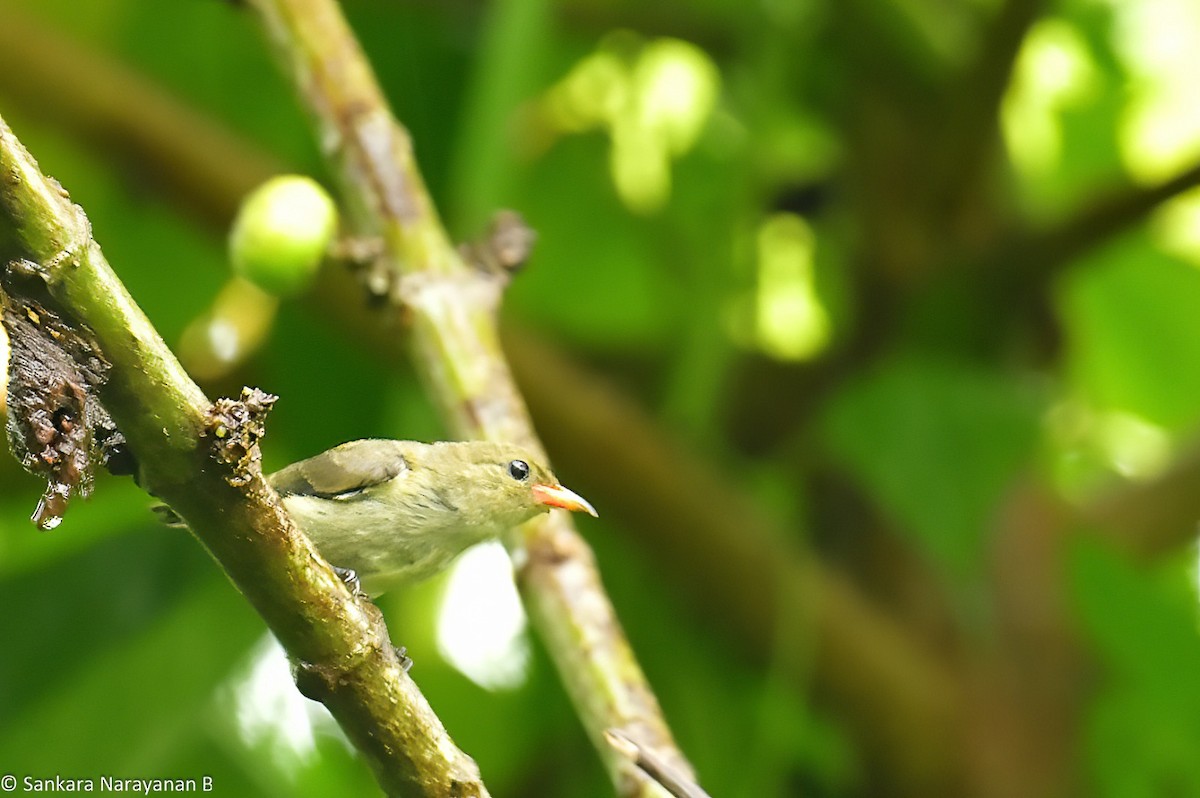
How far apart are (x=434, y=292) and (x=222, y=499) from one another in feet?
2.68

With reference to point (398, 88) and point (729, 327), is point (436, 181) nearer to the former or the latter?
point (398, 88)

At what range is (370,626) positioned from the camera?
0.86 m

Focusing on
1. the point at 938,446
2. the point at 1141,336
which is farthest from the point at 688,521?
the point at 1141,336

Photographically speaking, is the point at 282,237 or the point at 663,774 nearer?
the point at 663,774

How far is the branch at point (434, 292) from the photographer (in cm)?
139

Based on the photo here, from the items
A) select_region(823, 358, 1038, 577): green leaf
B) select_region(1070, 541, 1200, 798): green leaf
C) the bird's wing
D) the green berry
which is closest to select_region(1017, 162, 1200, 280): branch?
select_region(823, 358, 1038, 577): green leaf

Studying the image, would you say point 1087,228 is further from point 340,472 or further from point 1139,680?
point 340,472

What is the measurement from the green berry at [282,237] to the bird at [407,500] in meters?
0.21

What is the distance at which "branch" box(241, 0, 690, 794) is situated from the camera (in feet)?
4.56

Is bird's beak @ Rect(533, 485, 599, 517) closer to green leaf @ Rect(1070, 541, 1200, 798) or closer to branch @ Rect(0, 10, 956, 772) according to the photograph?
branch @ Rect(0, 10, 956, 772)

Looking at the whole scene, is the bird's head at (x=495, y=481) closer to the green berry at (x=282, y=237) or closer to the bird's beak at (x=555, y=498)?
the bird's beak at (x=555, y=498)

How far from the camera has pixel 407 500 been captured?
4.94 ft

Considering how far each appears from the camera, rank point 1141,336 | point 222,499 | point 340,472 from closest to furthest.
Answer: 1. point 222,499
2. point 340,472
3. point 1141,336

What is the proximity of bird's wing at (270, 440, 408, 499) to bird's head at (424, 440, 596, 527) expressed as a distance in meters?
0.07
